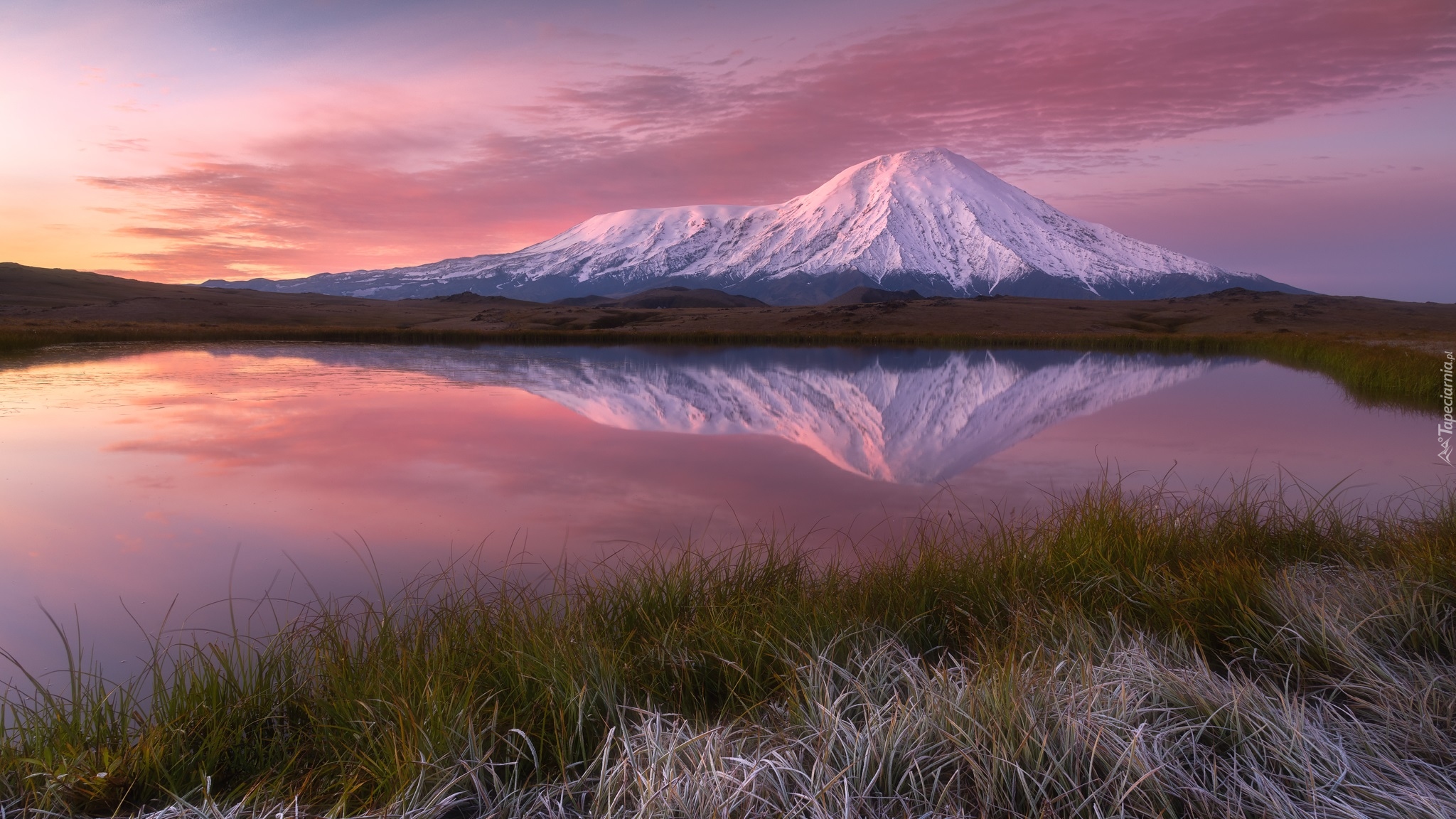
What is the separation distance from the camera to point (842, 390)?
19.5m

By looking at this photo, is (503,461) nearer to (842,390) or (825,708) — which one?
(825,708)

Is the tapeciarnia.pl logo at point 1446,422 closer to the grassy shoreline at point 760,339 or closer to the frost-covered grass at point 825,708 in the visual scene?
the grassy shoreline at point 760,339

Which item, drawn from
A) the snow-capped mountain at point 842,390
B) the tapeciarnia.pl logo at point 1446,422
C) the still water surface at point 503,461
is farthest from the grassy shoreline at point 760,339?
the still water surface at point 503,461

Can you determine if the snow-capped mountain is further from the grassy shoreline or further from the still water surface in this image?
the grassy shoreline

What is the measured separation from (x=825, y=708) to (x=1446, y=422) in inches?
584

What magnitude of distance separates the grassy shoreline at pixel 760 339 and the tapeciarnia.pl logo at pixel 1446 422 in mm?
7008

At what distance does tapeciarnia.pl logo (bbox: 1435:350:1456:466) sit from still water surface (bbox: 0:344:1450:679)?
0.23 metres

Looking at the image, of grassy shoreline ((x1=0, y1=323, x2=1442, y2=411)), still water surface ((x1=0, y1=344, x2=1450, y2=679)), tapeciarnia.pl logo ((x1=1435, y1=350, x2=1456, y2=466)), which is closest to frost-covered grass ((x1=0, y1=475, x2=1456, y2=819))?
still water surface ((x1=0, y1=344, x2=1450, y2=679))

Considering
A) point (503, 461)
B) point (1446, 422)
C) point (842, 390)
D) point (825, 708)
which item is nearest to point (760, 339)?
point (842, 390)

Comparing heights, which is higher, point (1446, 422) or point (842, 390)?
point (842, 390)

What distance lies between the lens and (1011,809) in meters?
2.33

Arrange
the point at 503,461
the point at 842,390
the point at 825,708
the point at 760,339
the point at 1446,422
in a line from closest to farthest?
the point at 825,708 → the point at 503,461 → the point at 1446,422 → the point at 842,390 → the point at 760,339

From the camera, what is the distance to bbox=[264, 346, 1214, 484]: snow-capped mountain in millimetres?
11992

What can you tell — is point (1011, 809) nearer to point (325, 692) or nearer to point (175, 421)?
point (325, 692)
